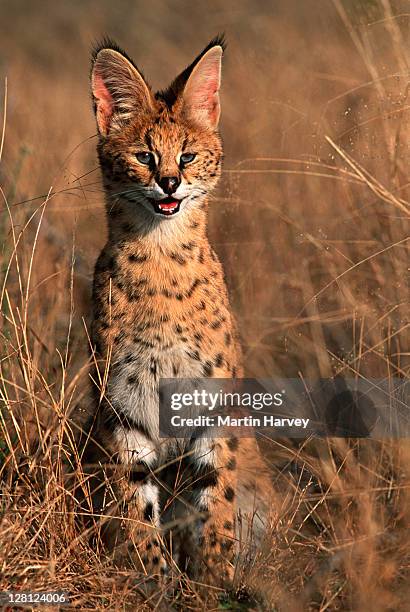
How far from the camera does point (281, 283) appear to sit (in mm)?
5074

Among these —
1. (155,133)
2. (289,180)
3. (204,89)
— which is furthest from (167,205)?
(289,180)

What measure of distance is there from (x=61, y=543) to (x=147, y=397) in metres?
0.60

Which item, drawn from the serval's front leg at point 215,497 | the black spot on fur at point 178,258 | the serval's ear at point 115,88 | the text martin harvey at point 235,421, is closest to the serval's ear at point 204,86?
the serval's ear at point 115,88

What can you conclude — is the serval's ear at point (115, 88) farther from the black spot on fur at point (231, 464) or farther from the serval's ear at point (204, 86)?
the black spot on fur at point (231, 464)

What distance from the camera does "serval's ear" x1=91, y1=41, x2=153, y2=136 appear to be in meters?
3.53

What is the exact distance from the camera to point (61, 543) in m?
3.11

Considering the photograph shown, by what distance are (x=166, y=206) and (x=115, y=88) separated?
555mm

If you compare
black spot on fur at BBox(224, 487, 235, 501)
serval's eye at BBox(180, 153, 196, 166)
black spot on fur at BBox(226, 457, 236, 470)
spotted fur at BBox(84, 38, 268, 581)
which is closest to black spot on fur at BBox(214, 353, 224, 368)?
spotted fur at BBox(84, 38, 268, 581)

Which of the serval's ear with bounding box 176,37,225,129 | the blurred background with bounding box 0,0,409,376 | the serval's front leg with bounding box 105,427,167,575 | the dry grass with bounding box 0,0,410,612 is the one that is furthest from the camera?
the blurred background with bounding box 0,0,409,376

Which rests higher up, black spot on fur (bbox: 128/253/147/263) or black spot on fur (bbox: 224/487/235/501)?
black spot on fur (bbox: 128/253/147/263)

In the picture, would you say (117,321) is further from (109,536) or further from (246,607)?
(246,607)

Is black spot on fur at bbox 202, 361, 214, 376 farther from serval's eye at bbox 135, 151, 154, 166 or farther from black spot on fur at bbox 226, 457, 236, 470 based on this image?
serval's eye at bbox 135, 151, 154, 166

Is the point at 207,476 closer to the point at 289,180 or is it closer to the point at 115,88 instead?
the point at 115,88

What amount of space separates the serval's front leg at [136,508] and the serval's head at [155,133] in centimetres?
82
